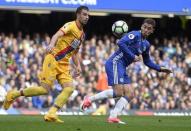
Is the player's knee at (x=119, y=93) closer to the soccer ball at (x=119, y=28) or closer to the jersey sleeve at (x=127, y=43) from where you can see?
the jersey sleeve at (x=127, y=43)

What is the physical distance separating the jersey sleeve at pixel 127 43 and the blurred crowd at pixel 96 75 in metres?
9.25

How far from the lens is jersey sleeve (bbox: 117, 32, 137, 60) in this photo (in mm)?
15016

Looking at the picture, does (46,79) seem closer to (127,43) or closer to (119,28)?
(127,43)

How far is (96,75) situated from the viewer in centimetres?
2700

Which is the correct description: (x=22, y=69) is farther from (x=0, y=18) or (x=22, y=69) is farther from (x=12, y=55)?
(x=0, y=18)

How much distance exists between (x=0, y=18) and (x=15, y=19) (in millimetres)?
624

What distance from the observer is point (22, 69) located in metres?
25.6

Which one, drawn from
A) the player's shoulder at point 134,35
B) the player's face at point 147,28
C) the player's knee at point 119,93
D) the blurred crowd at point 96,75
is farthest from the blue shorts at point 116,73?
the blurred crowd at point 96,75

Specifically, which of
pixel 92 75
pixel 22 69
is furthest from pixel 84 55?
pixel 22 69

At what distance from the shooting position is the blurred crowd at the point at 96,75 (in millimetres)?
24984

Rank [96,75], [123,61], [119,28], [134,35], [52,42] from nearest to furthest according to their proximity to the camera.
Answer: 1. [52,42]
2. [134,35]
3. [123,61]
4. [119,28]
5. [96,75]

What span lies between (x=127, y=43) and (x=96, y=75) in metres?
11.9

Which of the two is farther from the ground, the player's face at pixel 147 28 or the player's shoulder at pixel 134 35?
the player's face at pixel 147 28

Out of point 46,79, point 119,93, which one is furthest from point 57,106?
point 119,93
